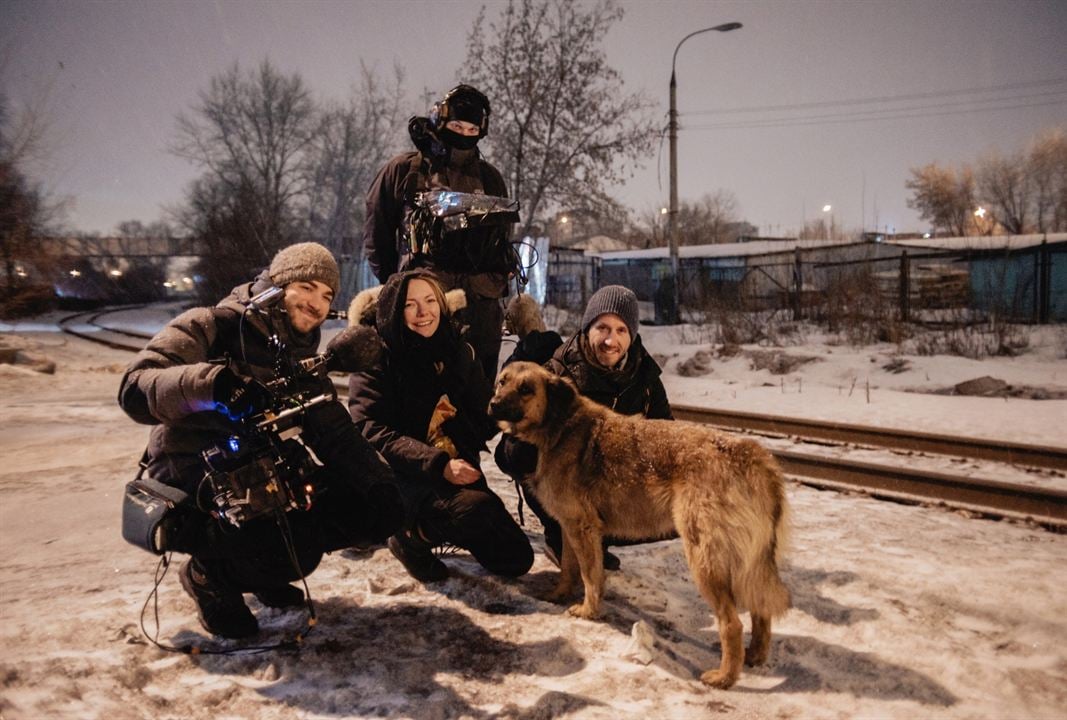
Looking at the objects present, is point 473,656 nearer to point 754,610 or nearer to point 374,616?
point 374,616

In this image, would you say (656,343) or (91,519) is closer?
(91,519)

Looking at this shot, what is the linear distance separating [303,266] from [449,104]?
6.30 feet

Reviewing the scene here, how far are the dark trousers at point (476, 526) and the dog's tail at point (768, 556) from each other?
139 cm

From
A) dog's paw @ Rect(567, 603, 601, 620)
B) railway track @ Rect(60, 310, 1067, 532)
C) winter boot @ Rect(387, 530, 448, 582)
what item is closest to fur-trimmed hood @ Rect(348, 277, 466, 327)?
winter boot @ Rect(387, 530, 448, 582)

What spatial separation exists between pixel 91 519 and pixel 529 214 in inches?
752

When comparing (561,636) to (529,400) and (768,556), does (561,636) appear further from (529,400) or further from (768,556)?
(529,400)

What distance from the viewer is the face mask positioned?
474 cm

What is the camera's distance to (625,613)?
12.1ft

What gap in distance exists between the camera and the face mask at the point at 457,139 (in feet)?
15.5

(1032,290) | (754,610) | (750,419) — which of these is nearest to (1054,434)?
(750,419)

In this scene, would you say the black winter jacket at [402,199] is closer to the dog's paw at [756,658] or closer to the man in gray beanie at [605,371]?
the man in gray beanie at [605,371]

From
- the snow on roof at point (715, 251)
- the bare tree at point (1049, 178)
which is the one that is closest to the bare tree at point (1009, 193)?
the bare tree at point (1049, 178)

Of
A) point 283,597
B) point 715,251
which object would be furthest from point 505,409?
point 715,251

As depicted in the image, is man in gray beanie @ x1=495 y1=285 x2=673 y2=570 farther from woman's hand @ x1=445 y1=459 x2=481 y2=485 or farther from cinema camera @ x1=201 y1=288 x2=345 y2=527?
cinema camera @ x1=201 y1=288 x2=345 y2=527
